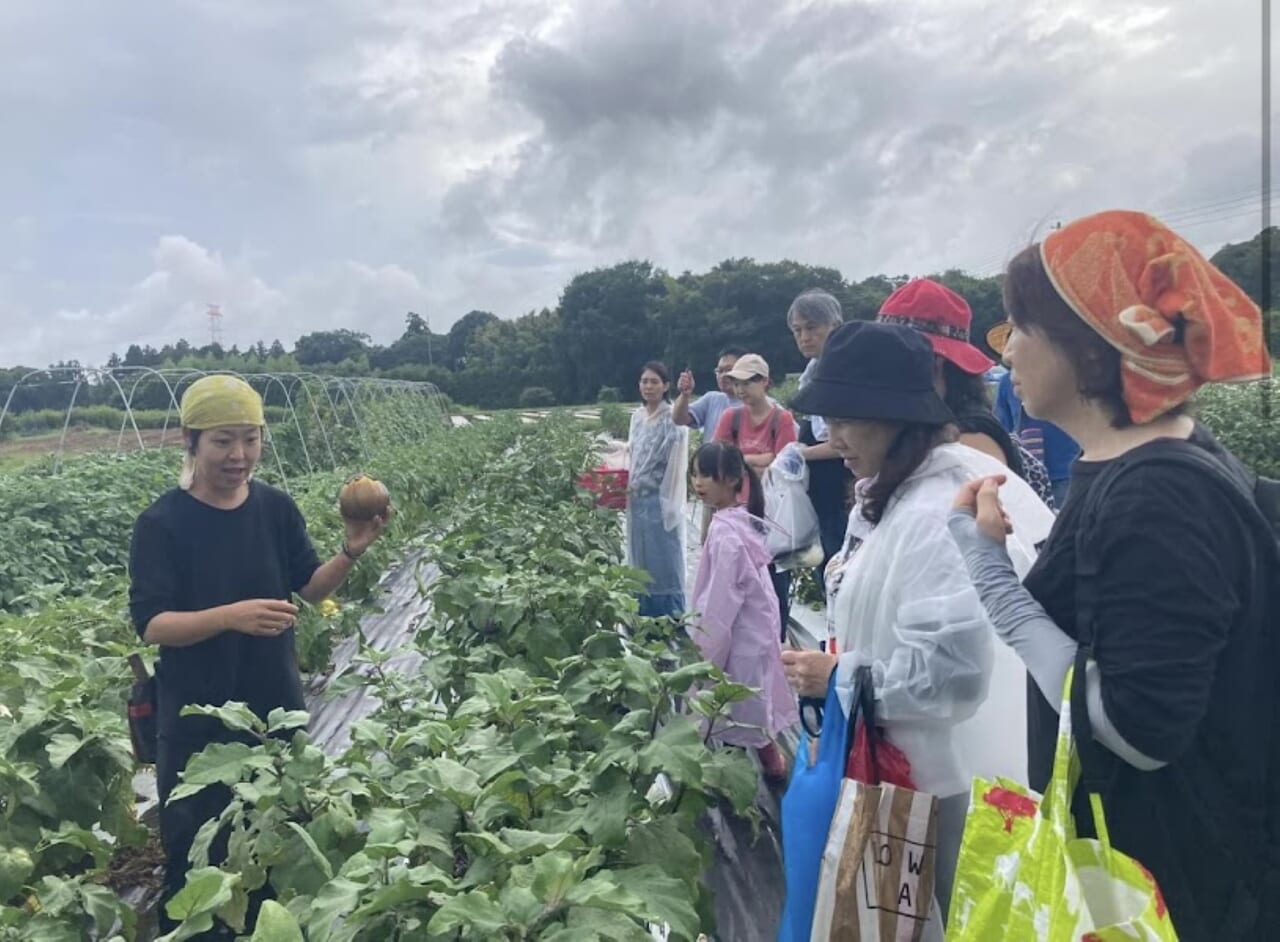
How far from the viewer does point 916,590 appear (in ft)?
5.31

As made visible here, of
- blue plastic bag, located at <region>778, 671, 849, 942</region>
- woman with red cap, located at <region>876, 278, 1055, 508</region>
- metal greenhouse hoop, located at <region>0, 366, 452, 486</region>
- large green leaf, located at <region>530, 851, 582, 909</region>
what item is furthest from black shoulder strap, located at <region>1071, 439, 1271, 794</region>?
metal greenhouse hoop, located at <region>0, 366, 452, 486</region>

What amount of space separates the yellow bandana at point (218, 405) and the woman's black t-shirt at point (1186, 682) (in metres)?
1.81

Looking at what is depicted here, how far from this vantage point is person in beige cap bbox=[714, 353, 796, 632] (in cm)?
439

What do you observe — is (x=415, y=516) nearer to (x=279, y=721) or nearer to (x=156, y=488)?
(x=156, y=488)

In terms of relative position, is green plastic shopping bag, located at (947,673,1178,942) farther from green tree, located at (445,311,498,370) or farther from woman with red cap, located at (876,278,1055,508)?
green tree, located at (445,311,498,370)

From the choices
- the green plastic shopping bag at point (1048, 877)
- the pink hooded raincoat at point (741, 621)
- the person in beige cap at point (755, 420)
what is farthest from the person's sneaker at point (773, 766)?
the green plastic shopping bag at point (1048, 877)

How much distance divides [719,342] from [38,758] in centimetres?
3487

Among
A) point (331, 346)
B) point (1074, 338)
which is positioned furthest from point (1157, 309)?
point (331, 346)

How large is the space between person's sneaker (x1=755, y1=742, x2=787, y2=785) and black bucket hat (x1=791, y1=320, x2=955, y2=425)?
74.7 inches

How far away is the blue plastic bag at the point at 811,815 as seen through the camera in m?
1.58

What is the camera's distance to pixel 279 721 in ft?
5.28

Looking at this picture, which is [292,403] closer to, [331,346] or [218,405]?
[218,405]

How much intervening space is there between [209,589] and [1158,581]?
→ 1.99 m

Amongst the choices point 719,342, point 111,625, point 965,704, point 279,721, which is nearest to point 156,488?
point 111,625
